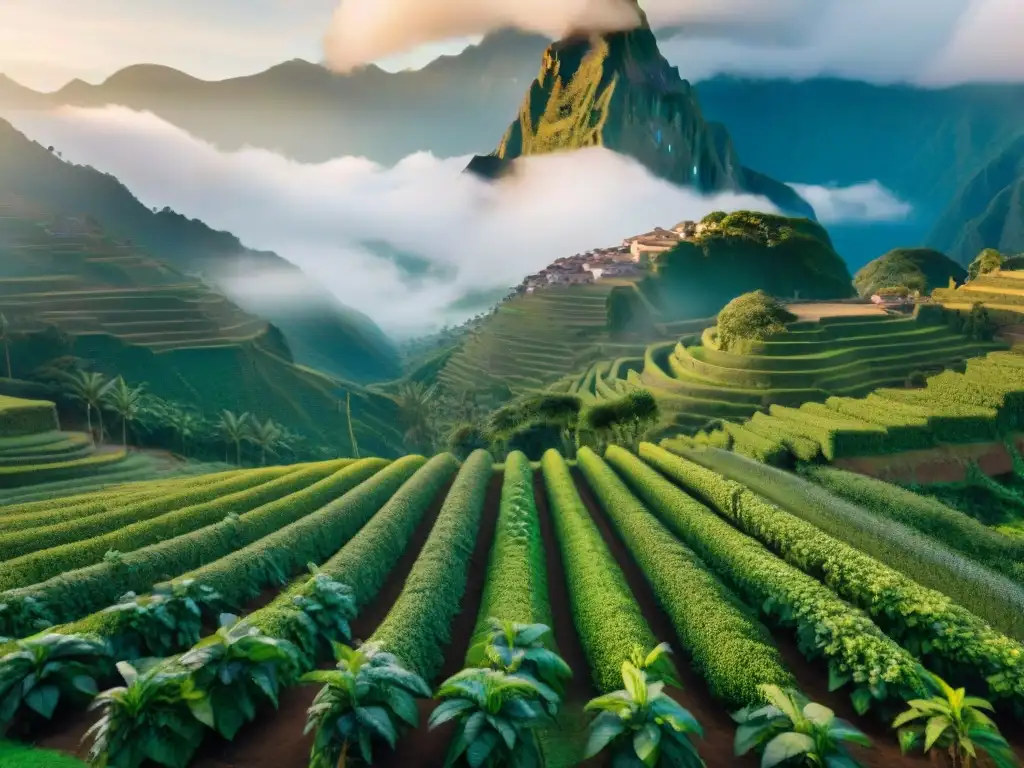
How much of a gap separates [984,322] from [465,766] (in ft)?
176

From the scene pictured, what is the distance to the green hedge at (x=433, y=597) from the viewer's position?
30.2 ft

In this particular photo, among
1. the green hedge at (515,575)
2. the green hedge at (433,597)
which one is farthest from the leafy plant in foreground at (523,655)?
the green hedge at (433,597)

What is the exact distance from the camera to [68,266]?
3447 inches

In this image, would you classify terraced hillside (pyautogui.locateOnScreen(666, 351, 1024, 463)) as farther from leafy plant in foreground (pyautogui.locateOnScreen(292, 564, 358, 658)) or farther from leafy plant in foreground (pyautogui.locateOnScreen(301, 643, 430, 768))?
leafy plant in foreground (pyautogui.locateOnScreen(301, 643, 430, 768))

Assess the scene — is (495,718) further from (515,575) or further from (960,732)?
(515,575)

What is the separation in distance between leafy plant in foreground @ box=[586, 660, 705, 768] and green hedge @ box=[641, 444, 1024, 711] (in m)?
5.74

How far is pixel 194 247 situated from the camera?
174 meters

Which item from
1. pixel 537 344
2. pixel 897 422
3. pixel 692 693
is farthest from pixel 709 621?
pixel 537 344

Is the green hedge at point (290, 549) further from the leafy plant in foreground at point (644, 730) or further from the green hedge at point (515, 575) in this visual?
the leafy plant in foreground at point (644, 730)

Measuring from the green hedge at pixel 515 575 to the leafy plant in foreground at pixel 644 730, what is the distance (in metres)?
1.95

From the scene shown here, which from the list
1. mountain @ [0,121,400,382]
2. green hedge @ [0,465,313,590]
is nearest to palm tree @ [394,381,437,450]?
green hedge @ [0,465,313,590]

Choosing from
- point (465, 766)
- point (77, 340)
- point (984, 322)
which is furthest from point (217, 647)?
point (77, 340)

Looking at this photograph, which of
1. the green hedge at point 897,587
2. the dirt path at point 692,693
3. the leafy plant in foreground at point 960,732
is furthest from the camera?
the green hedge at point 897,587

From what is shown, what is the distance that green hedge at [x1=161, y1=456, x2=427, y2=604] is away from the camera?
11562mm
